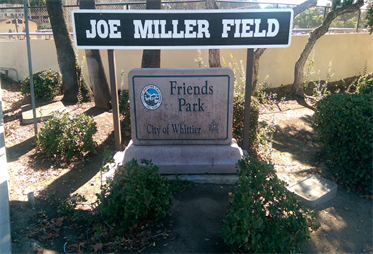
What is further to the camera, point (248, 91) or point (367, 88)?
point (367, 88)

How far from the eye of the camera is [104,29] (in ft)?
15.4

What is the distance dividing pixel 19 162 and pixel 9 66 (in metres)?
7.80

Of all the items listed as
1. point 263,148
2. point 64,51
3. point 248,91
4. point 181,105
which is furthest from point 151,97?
point 64,51

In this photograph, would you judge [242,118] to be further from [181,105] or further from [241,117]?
[181,105]

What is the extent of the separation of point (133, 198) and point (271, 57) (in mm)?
8871

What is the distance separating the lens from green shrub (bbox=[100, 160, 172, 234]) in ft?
11.3

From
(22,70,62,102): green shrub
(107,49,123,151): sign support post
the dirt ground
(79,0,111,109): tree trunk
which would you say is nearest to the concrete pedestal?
the dirt ground

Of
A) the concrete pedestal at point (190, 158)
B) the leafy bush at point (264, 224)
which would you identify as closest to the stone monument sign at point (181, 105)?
the concrete pedestal at point (190, 158)

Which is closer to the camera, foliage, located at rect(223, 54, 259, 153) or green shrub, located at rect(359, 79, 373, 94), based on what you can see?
foliage, located at rect(223, 54, 259, 153)

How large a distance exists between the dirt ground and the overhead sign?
217cm

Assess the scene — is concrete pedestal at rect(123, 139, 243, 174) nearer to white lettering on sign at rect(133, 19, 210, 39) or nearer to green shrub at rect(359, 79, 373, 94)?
white lettering on sign at rect(133, 19, 210, 39)

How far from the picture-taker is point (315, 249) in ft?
11.6

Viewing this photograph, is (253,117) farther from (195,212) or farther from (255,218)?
(255,218)

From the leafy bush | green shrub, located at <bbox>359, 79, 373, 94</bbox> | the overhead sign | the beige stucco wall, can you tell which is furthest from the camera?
the beige stucco wall
